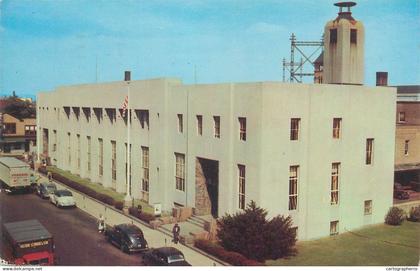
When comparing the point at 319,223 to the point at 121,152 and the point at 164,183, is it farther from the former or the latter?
the point at 121,152

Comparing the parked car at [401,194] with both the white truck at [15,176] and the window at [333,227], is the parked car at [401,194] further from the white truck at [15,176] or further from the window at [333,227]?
the white truck at [15,176]

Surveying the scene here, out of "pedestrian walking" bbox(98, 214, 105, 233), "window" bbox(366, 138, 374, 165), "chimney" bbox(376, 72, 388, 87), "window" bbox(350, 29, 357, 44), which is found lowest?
"pedestrian walking" bbox(98, 214, 105, 233)

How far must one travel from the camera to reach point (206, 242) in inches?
1166

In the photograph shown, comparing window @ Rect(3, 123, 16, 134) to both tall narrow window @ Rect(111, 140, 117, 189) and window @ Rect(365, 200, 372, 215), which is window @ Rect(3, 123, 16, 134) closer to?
tall narrow window @ Rect(111, 140, 117, 189)

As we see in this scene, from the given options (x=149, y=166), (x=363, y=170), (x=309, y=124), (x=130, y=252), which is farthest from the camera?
(x=149, y=166)

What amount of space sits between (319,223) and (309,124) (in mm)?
7269

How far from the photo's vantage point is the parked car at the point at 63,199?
41625 mm

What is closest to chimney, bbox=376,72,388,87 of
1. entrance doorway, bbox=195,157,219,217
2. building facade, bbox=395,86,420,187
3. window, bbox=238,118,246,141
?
building facade, bbox=395,86,420,187

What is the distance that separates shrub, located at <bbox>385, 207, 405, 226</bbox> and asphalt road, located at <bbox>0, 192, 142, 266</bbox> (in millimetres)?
21042

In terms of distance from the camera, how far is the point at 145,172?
145 feet

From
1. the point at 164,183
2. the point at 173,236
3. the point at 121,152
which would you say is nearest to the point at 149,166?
the point at 164,183

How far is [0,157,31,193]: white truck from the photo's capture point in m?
45.0

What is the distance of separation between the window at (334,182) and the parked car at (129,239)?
46.9 ft

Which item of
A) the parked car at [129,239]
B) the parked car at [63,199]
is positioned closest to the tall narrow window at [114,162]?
the parked car at [63,199]
